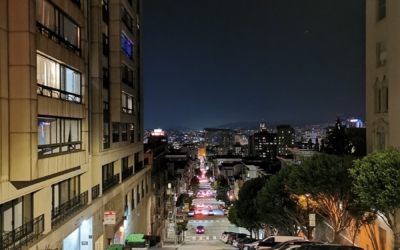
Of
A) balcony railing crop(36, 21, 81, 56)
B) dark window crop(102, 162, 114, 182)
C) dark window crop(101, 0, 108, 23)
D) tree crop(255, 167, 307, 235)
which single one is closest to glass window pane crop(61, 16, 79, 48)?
balcony railing crop(36, 21, 81, 56)

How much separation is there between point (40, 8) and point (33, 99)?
13.7ft

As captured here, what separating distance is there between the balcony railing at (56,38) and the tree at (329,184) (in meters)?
14.2

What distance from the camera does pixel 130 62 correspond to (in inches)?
1433

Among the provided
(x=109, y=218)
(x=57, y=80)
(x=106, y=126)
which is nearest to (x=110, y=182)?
(x=106, y=126)

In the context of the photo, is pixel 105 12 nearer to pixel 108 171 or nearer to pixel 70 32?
pixel 70 32

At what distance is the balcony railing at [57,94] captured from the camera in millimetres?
16397

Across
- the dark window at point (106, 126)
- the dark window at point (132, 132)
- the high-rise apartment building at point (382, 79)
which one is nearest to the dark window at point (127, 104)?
the dark window at point (132, 132)

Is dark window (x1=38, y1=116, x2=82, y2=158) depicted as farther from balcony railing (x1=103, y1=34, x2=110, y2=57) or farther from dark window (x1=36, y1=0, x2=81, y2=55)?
balcony railing (x1=103, y1=34, x2=110, y2=57)

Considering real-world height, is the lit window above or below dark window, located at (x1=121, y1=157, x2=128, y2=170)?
above

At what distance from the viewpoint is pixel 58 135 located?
60.2ft

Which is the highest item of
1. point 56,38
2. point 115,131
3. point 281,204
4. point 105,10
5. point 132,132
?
point 105,10

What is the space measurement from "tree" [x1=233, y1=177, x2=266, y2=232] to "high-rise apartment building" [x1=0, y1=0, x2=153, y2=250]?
13.1 meters

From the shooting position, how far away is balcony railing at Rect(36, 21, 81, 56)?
16413 mm

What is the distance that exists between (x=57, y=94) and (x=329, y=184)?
15133 millimetres
